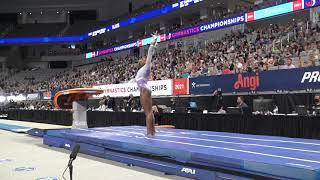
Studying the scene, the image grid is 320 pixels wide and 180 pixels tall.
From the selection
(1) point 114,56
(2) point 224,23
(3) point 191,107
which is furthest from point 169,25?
(3) point 191,107

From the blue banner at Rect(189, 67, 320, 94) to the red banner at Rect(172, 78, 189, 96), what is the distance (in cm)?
60

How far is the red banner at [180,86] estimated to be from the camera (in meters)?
15.8

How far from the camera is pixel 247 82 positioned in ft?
42.3

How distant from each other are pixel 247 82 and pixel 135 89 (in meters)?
7.70

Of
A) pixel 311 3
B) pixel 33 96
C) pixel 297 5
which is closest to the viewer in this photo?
pixel 311 3

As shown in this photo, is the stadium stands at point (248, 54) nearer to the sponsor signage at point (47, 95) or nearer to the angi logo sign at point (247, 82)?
the angi logo sign at point (247, 82)

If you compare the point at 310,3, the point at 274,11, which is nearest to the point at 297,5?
the point at 310,3

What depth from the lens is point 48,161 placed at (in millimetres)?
8586

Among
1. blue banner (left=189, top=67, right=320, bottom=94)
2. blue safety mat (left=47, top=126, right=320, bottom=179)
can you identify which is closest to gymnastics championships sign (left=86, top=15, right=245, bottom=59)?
blue banner (left=189, top=67, right=320, bottom=94)

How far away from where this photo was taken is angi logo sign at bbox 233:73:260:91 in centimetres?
1261

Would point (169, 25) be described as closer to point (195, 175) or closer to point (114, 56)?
point (114, 56)

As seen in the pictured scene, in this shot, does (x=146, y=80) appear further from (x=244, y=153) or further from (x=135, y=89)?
(x=135, y=89)

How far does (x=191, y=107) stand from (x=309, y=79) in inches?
179

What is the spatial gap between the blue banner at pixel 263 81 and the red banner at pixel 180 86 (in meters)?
0.60
